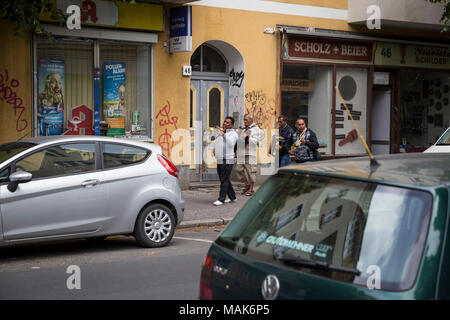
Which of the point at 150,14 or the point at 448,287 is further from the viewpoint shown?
the point at 150,14

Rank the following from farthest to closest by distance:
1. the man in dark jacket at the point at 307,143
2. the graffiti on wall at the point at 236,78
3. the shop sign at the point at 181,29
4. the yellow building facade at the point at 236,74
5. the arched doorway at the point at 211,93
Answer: the graffiti on wall at the point at 236,78, the arched doorway at the point at 211,93, the shop sign at the point at 181,29, the yellow building facade at the point at 236,74, the man in dark jacket at the point at 307,143

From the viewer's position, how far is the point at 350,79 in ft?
61.0

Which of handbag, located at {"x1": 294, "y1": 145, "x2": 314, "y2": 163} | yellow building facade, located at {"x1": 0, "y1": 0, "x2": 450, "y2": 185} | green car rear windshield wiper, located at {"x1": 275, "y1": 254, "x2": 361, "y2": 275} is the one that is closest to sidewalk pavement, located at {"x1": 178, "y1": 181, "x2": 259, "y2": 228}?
yellow building facade, located at {"x1": 0, "y1": 0, "x2": 450, "y2": 185}

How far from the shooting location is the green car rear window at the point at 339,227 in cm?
306

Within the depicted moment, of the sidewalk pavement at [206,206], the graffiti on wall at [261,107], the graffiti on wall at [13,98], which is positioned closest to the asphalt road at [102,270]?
the sidewalk pavement at [206,206]

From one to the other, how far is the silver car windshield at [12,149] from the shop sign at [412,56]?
1266cm

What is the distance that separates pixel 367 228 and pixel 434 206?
34 cm

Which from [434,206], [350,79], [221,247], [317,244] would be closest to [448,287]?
[434,206]

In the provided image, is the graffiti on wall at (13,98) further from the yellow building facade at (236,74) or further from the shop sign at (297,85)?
the shop sign at (297,85)

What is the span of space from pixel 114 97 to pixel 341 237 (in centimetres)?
1199

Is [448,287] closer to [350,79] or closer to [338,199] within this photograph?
[338,199]
